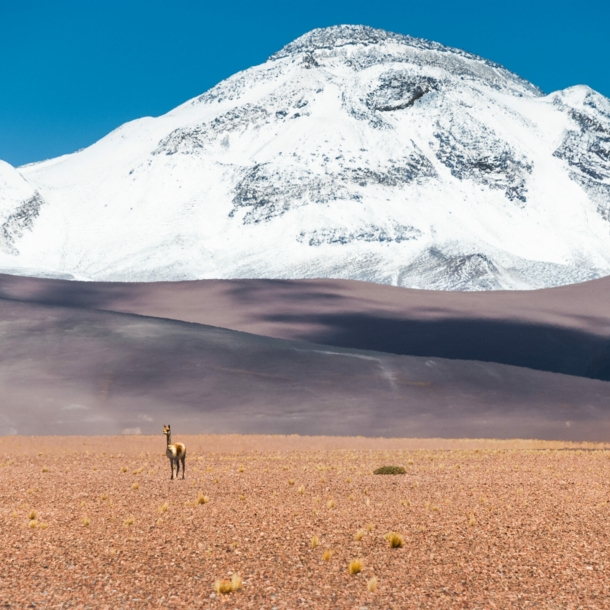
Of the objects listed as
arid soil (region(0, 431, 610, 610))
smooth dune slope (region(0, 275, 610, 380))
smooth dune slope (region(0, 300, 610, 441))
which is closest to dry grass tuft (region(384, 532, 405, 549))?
arid soil (region(0, 431, 610, 610))

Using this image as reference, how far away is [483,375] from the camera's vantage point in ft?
189

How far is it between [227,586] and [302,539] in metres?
2.95

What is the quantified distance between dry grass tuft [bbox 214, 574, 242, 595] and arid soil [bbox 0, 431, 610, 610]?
103 mm

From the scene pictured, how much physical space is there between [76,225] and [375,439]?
165225 millimetres

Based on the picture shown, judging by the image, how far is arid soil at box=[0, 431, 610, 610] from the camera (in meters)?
11.9

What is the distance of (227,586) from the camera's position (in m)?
12.0

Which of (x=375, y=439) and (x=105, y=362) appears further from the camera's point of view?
(x=105, y=362)

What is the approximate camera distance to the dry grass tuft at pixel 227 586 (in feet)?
39.1

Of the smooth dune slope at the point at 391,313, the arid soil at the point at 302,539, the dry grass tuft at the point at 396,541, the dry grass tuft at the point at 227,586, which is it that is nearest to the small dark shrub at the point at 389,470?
the arid soil at the point at 302,539

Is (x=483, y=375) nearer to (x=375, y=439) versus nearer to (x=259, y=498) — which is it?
(x=375, y=439)

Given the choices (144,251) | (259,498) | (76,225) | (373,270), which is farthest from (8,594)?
(76,225)

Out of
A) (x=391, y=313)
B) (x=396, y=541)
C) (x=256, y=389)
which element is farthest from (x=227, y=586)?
(x=391, y=313)

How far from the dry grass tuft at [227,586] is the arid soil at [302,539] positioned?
10 centimetres

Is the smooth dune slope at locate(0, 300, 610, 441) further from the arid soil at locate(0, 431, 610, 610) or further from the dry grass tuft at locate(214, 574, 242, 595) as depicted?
the dry grass tuft at locate(214, 574, 242, 595)
